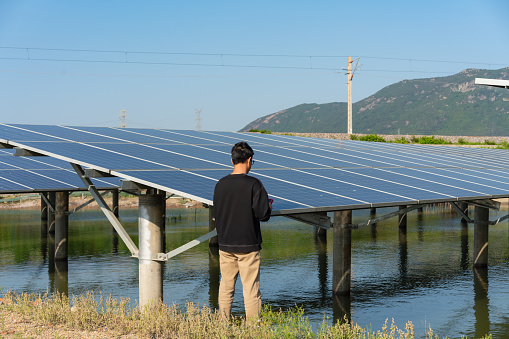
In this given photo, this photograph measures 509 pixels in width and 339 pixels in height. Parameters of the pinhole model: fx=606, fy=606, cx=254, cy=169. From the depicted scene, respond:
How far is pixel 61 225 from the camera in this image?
1015 inches

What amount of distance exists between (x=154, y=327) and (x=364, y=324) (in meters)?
7.59

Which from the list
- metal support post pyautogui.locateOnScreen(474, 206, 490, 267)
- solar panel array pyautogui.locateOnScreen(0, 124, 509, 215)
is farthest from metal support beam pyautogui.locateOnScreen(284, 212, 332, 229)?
metal support post pyautogui.locateOnScreen(474, 206, 490, 267)

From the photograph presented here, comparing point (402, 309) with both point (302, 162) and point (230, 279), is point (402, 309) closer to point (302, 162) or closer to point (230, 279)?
point (302, 162)

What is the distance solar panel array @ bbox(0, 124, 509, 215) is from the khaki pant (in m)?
1.45

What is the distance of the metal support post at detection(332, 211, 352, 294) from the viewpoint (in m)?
18.3

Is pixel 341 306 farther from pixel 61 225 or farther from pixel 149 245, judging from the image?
pixel 61 225

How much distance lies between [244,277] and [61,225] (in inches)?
745

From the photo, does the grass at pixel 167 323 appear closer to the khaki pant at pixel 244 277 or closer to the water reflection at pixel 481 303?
the khaki pant at pixel 244 277

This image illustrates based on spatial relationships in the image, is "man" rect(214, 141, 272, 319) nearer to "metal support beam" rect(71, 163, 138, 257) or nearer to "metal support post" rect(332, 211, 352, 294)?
"metal support beam" rect(71, 163, 138, 257)

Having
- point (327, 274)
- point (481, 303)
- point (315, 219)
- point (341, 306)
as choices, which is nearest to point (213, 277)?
point (327, 274)

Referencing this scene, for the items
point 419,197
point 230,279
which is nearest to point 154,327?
point 230,279

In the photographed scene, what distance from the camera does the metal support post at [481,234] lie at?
23942 millimetres

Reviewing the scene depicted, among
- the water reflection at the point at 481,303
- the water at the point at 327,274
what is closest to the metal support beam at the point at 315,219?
the water at the point at 327,274

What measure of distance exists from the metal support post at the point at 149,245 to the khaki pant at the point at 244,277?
2849 mm
